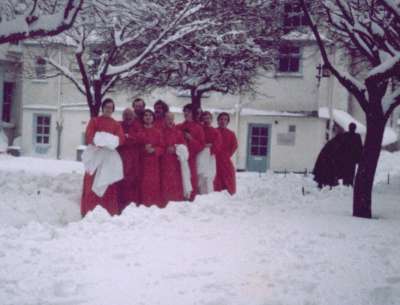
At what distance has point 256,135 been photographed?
87.6ft

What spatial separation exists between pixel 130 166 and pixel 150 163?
13.2 inches

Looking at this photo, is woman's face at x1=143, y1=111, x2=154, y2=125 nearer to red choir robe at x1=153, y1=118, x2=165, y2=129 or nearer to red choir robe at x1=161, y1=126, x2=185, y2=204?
red choir robe at x1=153, y1=118, x2=165, y2=129

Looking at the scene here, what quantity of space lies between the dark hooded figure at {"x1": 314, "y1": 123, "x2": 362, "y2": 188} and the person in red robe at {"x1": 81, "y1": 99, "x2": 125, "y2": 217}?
23.8 ft

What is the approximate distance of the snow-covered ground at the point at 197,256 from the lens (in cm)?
490

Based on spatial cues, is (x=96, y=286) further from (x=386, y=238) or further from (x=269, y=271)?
(x=386, y=238)

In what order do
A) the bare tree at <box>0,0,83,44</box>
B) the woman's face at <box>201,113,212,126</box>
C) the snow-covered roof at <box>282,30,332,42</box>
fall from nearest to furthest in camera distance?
the bare tree at <box>0,0,83,44</box> → the woman's face at <box>201,113,212,126</box> → the snow-covered roof at <box>282,30,332,42</box>

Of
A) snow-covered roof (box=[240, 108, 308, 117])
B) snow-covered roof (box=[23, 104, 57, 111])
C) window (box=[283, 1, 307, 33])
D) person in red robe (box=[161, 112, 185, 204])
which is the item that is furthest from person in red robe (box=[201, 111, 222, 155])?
snow-covered roof (box=[23, 104, 57, 111])

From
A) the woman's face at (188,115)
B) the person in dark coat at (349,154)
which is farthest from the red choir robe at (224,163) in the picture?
the person in dark coat at (349,154)

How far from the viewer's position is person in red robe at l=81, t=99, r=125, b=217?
30.5ft

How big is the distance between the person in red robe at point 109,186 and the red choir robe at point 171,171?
1.12 m

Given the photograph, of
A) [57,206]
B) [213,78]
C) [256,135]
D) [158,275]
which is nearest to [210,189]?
[57,206]

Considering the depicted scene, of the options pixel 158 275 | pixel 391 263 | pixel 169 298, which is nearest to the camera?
pixel 169 298

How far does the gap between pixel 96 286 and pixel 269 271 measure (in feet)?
5.30

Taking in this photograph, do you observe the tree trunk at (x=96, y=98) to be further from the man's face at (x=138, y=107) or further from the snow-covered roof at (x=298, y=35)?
the snow-covered roof at (x=298, y=35)
